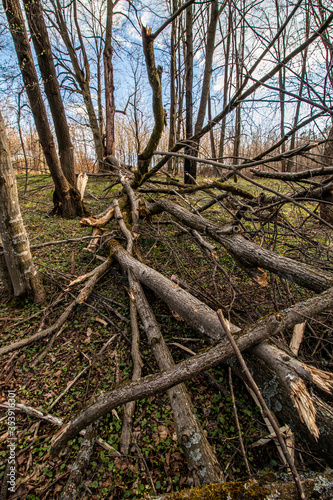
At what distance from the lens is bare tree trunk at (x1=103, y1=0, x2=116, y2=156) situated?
10.1 metres

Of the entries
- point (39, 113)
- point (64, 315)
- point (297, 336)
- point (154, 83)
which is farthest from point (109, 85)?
point (297, 336)

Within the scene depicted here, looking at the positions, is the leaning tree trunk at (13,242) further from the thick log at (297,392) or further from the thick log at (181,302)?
the thick log at (297,392)

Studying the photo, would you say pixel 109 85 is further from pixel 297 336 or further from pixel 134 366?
pixel 297 336

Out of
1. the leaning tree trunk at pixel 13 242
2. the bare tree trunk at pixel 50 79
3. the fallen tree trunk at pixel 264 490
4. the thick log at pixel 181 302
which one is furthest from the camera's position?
the bare tree trunk at pixel 50 79

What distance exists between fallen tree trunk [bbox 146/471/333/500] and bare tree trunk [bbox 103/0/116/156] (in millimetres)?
12044

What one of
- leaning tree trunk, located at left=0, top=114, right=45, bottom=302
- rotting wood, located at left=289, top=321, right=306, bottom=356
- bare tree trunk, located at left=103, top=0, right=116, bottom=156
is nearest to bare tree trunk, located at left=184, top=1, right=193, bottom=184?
bare tree trunk, located at left=103, top=0, right=116, bottom=156

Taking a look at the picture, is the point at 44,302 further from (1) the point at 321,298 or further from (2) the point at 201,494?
(1) the point at 321,298

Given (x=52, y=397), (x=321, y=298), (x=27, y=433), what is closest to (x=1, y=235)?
(x=52, y=397)

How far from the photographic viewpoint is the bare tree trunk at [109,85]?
1009cm

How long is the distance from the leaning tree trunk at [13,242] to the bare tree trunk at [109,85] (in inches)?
371

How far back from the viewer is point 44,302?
297 centimetres

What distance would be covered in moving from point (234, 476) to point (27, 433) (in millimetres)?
1609

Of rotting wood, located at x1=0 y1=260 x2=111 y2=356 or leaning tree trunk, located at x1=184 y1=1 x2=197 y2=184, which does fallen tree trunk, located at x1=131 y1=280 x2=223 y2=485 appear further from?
leaning tree trunk, located at x1=184 y1=1 x2=197 y2=184

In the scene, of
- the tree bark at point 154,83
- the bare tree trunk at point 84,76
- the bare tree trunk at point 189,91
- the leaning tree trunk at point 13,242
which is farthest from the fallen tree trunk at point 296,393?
the bare tree trunk at point 84,76
